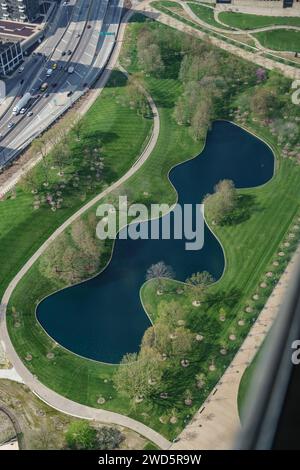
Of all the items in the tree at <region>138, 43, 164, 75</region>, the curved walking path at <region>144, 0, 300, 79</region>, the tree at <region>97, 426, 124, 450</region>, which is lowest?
the tree at <region>97, 426, 124, 450</region>

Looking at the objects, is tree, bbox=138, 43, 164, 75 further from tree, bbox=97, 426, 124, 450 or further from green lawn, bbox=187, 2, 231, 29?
tree, bbox=97, 426, 124, 450

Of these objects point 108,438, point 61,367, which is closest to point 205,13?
point 61,367

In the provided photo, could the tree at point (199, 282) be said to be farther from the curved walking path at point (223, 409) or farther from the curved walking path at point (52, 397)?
the curved walking path at point (52, 397)

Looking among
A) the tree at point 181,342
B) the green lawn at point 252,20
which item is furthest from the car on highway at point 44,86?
the tree at point 181,342

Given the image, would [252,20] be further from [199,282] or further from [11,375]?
[11,375]

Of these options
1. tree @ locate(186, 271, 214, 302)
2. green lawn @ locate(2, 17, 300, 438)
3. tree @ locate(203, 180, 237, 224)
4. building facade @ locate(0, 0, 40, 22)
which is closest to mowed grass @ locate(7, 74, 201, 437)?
green lawn @ locate(2, 17, 300, 438)
